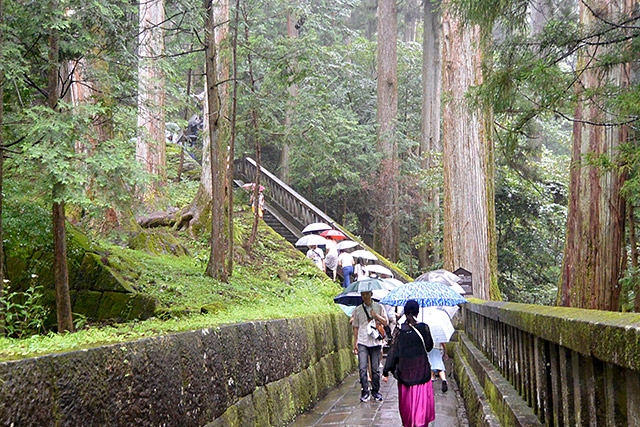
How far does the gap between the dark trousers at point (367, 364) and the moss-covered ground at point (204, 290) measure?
116 centimetres

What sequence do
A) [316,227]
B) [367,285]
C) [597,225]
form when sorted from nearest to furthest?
[597,225] → [367,285] → [316,227]

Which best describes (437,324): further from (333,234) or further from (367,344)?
(333,234)

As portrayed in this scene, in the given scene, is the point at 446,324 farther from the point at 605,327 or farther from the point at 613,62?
the point at 605,327

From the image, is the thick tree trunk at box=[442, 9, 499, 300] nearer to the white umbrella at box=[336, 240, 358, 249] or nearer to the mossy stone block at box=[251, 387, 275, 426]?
the white umbrella at box=[336, 240, 358, 249]

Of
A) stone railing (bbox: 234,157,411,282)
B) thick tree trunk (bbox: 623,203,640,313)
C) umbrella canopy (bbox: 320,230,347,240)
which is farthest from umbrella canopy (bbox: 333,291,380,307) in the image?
stone railing (bbox: 234,157,411,282)

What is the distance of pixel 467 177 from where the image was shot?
1584cm

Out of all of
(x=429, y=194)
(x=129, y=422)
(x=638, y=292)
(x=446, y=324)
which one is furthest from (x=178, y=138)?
(x=129, y=422)

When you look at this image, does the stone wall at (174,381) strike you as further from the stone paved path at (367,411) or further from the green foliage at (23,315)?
the green foliage at (23,315)

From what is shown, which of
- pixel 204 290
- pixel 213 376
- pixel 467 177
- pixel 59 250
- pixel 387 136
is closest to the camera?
pixel 213 376

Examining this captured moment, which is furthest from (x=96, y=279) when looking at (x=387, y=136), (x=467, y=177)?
(x=387, y=136)

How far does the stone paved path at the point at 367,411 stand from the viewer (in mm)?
8172

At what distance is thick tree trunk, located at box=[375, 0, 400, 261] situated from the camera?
27.1m

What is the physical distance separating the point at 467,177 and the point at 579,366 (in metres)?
13.3

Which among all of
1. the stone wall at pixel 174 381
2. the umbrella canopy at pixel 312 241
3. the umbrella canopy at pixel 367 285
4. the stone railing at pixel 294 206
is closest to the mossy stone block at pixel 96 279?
the stone wall at pixel 174 381
